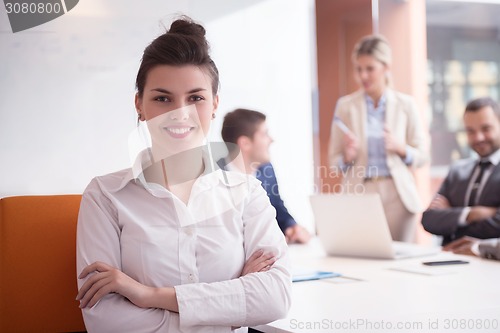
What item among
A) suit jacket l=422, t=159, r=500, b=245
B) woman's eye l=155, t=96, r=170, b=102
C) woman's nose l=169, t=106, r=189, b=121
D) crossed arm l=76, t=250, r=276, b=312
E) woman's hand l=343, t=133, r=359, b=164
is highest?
woman's eye l=155, t=96, r=170, b=102

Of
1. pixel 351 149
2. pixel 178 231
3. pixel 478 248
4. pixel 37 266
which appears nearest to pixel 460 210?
pixel 478 248

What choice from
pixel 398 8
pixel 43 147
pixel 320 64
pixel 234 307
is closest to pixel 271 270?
pixel 234 307

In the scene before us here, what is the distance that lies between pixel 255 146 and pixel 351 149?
2094 mm

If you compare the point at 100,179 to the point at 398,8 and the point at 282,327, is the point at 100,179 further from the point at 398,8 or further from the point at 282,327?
the point at 398,8

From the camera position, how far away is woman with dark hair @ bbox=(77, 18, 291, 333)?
1.58m

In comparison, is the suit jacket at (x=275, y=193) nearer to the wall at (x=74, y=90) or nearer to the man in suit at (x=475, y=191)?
the man in suit at (x=475, y=191)

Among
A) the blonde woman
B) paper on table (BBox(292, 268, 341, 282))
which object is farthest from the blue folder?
the blonde woman

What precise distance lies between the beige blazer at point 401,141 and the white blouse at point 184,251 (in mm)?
3065

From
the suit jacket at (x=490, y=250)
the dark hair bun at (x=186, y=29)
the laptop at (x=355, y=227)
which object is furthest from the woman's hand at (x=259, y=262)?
the suit jacket at (x=490, y=250)

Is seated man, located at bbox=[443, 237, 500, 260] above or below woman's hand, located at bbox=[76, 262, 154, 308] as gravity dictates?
below

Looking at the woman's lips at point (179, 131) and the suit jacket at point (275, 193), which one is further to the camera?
the suit jacket at point (275, 193)

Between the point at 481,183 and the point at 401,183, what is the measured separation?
105 cm

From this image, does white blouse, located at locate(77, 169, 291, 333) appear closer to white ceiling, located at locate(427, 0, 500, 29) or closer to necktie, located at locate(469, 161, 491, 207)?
necktie, located at locate(469, 161, 491, 207)

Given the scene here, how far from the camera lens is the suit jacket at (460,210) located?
136 inches
